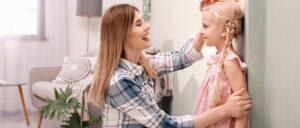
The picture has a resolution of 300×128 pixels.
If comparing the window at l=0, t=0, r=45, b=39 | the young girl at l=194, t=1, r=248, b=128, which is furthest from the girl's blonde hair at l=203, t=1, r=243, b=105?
the window at l=0, t=0, r=45, b=39

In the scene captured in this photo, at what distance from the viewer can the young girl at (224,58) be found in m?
1.13

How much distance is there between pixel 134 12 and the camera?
1421 mm

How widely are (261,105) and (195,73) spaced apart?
0.77 metres

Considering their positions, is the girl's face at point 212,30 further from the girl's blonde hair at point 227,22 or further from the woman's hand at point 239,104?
the woman's hand at point 239,104

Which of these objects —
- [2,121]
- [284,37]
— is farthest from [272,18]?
[2,121]

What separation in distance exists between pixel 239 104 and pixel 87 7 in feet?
12.0

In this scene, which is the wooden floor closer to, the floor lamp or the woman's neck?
the floor lamp

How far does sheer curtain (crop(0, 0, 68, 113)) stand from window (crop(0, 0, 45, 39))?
0.23 feet

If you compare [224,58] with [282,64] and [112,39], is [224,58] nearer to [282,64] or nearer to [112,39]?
[282,64]

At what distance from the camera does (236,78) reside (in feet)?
3.69

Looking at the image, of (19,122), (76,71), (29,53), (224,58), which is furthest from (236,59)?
(29,53)

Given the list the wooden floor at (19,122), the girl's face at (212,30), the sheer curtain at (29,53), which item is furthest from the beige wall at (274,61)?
the sheer curtain at (29,53)

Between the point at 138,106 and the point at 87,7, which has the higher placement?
the point at 87,7

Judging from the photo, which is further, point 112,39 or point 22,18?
point 22,18
